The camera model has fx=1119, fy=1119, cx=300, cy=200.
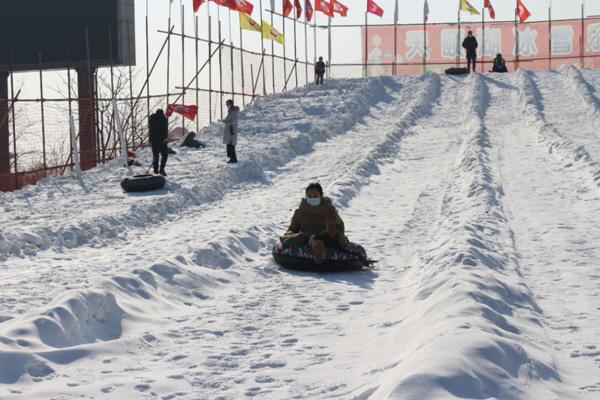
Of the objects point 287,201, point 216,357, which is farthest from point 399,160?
point 216,357

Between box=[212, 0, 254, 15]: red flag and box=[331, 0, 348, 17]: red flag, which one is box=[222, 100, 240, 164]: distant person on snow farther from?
box=[331, 0, 348, 17]: red flag

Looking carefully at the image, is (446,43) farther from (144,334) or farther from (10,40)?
(144,334)

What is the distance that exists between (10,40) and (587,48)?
24773 millimetres

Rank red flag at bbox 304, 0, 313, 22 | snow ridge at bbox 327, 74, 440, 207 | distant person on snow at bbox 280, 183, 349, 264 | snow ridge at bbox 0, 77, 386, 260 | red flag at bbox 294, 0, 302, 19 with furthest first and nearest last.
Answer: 1. red flag at bbox 304, 0, 313, 22
2. red flag at bbox 294, 0, 302, 19
3. snow ridge at bbox 327, 74, 440, 207
4. snow ridge at bbox 0, 77, 386, 260
5. distant person on snow at bbox 280, 183, 349, 264

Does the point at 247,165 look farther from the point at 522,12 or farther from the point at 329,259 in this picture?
the point at 522,12

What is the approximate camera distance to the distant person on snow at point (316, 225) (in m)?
12.3

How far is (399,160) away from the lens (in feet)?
82.0

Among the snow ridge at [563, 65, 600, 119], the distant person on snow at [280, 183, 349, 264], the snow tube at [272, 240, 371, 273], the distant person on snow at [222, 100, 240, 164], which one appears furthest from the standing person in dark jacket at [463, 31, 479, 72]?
the snow tube at [272, 240, 371, 273]

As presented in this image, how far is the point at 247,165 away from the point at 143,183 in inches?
167

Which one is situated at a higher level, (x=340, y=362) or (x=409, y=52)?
(x=409, y=52)

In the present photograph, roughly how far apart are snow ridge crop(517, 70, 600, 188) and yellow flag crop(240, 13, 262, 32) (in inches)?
370

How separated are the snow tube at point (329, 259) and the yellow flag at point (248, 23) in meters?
27.3

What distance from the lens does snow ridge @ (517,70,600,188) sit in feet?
69.1

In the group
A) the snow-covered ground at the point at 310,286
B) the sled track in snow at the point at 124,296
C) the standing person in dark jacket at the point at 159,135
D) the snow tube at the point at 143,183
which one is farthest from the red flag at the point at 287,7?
the sled track in snow at the point at 124,296
